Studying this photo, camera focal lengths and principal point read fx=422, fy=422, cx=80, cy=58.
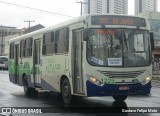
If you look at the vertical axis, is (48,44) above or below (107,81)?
above

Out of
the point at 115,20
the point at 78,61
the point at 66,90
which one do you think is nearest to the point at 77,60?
the point at 78,61

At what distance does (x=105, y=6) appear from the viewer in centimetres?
4928

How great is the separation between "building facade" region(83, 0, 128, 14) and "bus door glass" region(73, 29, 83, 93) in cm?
3439

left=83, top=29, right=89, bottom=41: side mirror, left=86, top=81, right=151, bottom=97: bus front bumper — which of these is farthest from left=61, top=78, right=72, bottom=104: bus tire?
left=83, top=29, right=89, bottom=41: side mirror

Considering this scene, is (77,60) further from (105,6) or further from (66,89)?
(105,6)

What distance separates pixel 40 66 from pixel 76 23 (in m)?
4.35

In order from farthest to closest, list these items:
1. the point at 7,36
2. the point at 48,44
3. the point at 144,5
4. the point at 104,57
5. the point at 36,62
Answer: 1. the point at 7,36
2. the point at 144,5
3. the point at 36,62
4. the point at 48,44
5. the point at 104,57

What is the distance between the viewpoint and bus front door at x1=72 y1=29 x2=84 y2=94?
1353cm

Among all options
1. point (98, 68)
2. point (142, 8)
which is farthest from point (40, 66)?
point (142, 8)

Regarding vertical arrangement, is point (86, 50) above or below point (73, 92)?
above

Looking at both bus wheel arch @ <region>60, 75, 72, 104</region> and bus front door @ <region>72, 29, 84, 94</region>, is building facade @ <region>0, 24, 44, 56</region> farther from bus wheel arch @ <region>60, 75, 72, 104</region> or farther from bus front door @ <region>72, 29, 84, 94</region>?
bus front door @ <region>72, 29, 84, 94</region>

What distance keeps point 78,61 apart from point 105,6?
3616 cm

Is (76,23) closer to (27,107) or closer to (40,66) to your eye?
(27,107)

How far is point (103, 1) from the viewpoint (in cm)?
Result: 4881
